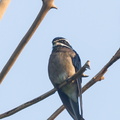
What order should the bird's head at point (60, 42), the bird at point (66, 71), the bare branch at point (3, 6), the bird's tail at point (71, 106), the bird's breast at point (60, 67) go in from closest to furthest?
the bare branch at point (3, 6) < the bird's tail at point (71, 106) < the bird at point (66, 71) < the bird's breast at point (60, 67) < the bird's head at point (60, 42)

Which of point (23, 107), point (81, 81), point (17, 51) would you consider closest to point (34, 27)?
point (17, 51)

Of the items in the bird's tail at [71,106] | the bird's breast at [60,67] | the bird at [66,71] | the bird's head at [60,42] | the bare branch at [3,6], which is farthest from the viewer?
the bird's head at [60,42]

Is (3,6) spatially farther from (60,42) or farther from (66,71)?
(60,42)

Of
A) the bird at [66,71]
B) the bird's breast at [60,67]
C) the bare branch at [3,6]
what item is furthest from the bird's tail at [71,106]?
the bare branch at [3,6]

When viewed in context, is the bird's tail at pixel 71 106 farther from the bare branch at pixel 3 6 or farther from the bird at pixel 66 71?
the bare branch at pixel 3 6

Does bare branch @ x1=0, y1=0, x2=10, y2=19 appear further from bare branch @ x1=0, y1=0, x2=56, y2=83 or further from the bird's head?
the bird's head

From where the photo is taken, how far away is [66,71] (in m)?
5.15

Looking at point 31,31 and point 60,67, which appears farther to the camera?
point 60,67

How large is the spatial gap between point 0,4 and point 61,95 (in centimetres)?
271

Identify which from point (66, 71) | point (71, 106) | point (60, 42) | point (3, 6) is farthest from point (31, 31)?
point (60, 42)

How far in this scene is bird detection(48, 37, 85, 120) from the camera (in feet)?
15.7

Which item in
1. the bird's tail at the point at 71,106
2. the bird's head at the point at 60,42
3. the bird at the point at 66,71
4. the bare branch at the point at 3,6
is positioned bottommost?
the bird's tail at the point at 71,106

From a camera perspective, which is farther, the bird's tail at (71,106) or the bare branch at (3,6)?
the bird's tail at (71,106)

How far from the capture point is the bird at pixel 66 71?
15.7 ft
